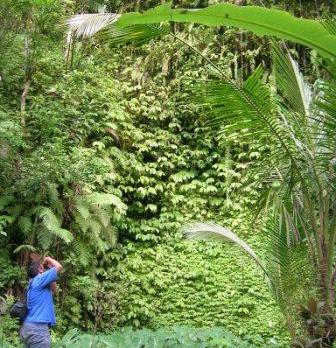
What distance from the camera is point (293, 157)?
13.5 feet

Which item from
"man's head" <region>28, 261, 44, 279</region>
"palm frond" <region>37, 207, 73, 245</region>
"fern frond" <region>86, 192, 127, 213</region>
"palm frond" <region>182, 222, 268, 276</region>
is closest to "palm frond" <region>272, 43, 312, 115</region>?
"palm frond" <region>182, 222, 268, 276</region>

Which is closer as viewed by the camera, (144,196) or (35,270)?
(35,270)

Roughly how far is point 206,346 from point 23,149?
427cm

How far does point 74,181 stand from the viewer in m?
7.81

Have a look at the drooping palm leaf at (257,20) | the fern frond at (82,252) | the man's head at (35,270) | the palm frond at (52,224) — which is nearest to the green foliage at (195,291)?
the fern frond at (82,252)

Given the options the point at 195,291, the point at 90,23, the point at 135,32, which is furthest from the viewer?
the point at 195,291

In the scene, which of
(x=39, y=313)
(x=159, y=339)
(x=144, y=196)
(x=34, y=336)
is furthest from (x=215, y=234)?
(x=144, y=196)

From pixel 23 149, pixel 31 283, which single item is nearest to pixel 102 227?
pixel 23 149

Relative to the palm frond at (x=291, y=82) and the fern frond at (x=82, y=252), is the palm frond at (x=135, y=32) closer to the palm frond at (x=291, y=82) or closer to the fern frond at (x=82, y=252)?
the palm frond at (x=291, y=82)

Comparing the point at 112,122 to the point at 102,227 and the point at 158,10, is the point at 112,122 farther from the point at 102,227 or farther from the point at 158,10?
the point at 158,10

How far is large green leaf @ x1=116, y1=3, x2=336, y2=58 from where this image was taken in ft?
8.20

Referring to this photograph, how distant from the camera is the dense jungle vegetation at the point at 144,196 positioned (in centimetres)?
575

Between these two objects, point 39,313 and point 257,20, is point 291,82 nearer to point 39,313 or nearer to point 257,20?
point 257,20

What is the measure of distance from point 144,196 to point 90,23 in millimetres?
6455
